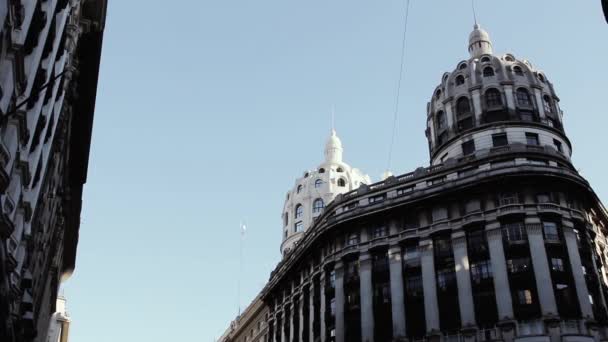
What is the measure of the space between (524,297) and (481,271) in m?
3.77

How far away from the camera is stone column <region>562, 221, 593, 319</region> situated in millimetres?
49469

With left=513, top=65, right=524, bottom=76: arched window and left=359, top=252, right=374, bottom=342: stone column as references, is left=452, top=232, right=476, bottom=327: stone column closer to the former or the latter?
left=359, top=252, right=374, bottom=342: stone column

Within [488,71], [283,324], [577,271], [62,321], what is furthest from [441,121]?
[62,321]

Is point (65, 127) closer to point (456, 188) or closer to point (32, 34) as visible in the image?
point (32, 34)

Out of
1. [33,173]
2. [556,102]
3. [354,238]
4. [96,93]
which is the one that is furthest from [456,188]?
[33,173]

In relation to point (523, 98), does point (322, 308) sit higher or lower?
lower

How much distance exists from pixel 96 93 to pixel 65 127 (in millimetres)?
Answer: 4122

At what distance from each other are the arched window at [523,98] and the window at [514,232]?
17.8 meters

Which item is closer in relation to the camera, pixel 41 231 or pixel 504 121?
pixel 41 231

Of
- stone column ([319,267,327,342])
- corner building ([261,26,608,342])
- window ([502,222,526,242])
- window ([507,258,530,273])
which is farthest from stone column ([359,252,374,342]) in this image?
window ([502,222,526,242])

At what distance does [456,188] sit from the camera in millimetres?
56812

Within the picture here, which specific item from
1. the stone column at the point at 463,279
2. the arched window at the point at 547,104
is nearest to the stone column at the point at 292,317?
the stone column at the point at 463,279

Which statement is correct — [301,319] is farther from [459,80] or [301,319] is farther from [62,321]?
[62,321]

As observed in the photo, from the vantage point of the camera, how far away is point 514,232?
53469mm
